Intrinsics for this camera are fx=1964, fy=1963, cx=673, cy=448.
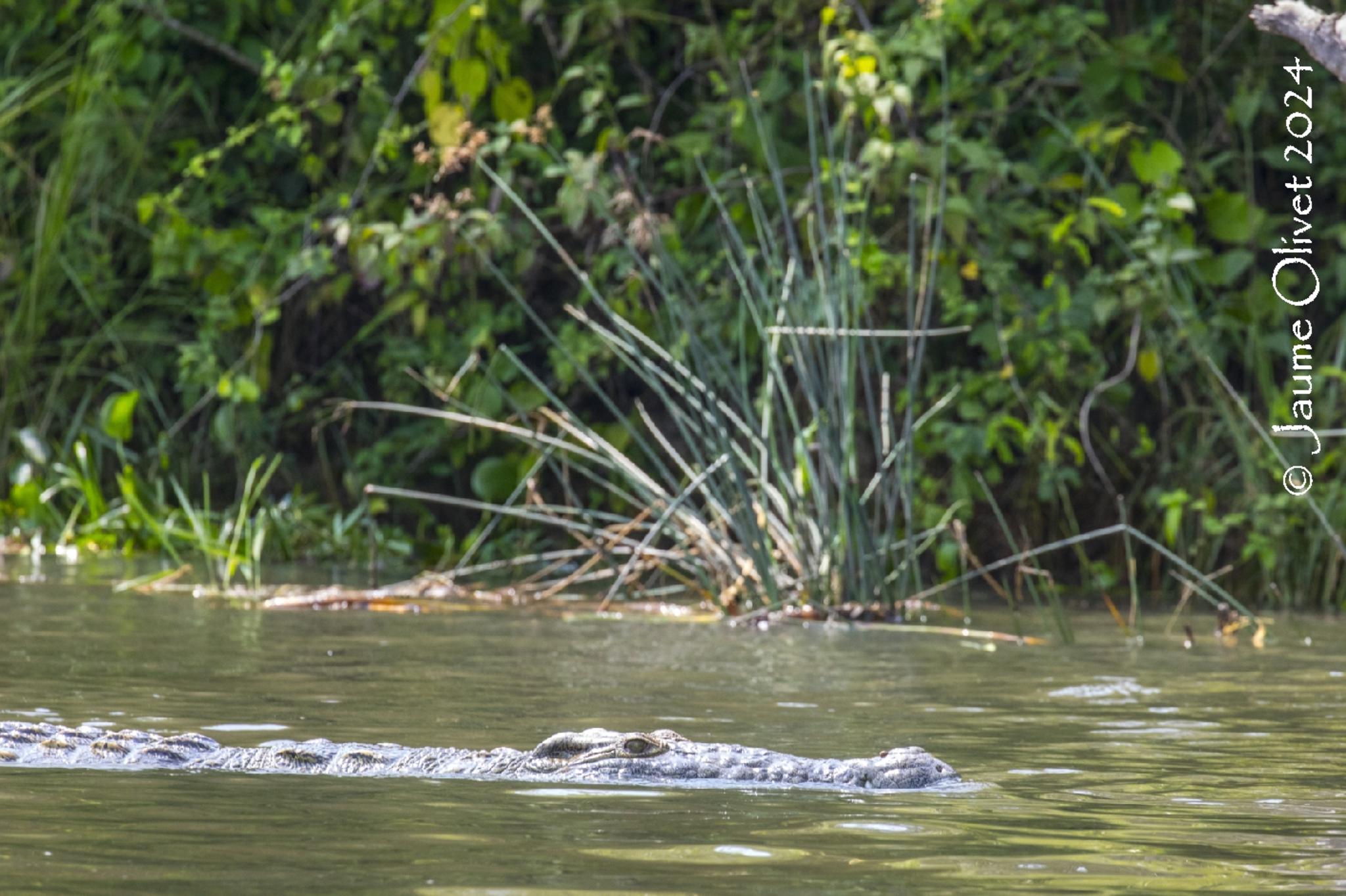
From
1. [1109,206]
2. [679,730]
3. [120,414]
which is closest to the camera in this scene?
[679,730]

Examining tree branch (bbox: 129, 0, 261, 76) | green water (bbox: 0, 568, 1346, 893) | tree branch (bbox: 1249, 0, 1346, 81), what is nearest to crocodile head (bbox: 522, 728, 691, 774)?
green water (bbox: 0, 568, 1346, 893)

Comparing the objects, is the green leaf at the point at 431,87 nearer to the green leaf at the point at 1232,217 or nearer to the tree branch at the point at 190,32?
the tree branch at the point at 190,32

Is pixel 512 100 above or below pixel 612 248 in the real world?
above

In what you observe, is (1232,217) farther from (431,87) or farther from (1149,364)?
(431,87)

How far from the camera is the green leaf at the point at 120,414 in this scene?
29.3ft

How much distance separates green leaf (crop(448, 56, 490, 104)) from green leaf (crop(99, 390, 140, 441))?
2086 mm

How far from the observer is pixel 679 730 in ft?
14.0

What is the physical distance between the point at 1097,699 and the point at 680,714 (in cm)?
111

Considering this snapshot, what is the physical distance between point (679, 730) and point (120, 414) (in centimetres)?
538

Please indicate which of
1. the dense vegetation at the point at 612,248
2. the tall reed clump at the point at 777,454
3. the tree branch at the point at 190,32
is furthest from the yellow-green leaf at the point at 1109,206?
the tree branch at the point at 190,32

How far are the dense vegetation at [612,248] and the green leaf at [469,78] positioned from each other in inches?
0.6

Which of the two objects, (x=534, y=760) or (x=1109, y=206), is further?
(x=1109, y=206)

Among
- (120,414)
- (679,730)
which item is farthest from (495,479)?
(679,730)

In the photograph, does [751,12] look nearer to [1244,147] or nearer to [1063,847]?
[1244,147]
